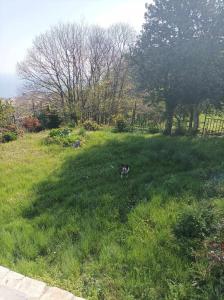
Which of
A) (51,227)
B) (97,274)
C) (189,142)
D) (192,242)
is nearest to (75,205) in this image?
(51,227)

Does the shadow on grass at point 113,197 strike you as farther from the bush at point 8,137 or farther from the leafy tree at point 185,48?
the bush at point 8,137

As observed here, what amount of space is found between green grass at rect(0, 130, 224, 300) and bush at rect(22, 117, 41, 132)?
6459mm

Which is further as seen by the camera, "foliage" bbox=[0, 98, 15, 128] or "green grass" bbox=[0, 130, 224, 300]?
"foliage" bbox=[0, 98, 15, 128]

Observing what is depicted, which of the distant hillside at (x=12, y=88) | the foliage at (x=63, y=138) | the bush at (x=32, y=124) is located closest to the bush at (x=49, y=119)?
the bush at (x=32, y=124)

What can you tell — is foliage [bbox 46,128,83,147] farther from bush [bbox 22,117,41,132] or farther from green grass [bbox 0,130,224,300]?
bush [bbox 22,117,41,132]

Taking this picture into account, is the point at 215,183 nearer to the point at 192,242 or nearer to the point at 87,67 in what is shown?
the point at 192,242

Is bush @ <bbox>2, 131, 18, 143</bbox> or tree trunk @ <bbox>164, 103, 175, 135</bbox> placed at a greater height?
tree trunk @ <bbox>164, 103, 175, 135</bbox>

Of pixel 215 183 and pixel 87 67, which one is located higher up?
pixel 87 67

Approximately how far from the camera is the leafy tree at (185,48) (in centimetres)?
781

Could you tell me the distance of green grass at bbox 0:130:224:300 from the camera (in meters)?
2.62

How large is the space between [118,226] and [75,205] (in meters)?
1.06

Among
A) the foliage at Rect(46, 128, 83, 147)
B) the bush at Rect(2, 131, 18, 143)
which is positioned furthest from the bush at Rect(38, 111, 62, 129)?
the foliage at Rect(46, 128, 83, 147)

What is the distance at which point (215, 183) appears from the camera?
4.29 metres

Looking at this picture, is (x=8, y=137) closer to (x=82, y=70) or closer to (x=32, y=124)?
(x=32, y=124)
